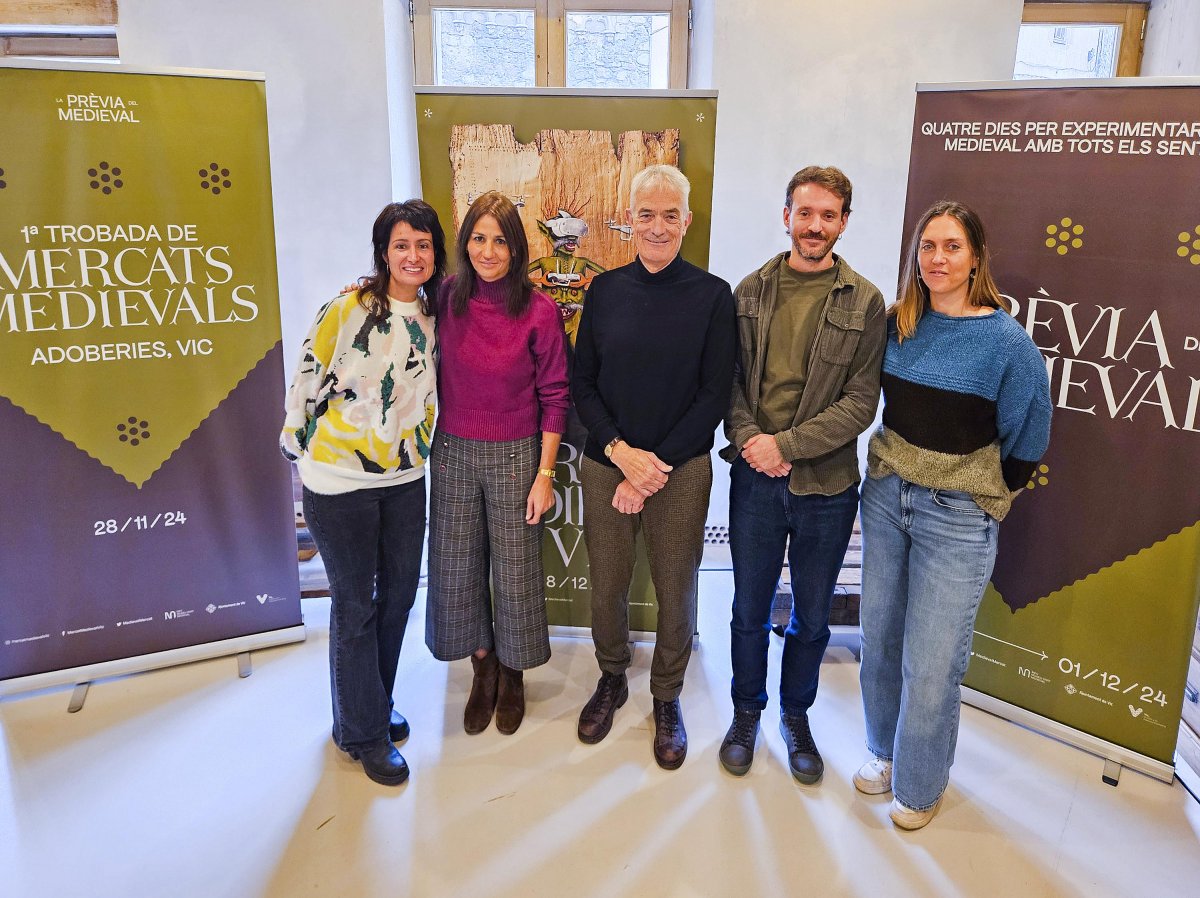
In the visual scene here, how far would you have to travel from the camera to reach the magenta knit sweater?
2.14 meters

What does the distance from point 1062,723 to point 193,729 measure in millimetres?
2598

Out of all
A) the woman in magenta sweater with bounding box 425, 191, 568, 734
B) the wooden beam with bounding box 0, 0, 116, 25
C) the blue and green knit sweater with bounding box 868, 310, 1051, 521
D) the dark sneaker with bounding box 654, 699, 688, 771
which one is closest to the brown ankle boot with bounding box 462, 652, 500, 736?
the woman in magenta sweater with bounding box 425, 191, 568, 734

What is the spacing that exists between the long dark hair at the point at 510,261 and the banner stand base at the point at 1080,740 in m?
1.88

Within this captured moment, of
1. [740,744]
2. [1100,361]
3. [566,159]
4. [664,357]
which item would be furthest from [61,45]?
[1100,361]

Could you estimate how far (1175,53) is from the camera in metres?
3.55

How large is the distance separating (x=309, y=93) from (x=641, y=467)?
260 centimetres

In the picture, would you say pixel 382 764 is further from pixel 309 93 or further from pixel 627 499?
pixel 309 93

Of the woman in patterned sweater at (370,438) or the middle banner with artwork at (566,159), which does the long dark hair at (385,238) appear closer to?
the woman in patterned sweater at (370,438)

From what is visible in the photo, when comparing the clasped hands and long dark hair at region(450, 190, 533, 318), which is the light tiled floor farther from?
long dark hair at region(450, 190, 533, 318)

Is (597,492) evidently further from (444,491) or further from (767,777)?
(767,777)

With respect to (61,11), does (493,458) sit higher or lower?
lower

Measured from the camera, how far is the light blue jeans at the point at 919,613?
186cm

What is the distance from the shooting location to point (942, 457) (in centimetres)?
184

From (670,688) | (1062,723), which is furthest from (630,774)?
(1062,723)
